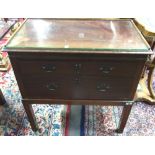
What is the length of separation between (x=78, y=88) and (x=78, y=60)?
0.76 feet

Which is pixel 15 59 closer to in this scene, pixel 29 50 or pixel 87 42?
pixel 29 50

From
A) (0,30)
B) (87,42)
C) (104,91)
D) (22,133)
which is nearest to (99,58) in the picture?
(87,42)

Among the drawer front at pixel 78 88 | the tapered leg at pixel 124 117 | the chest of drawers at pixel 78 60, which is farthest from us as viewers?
the tapered leg at pixel 124 117

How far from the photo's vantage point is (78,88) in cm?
124

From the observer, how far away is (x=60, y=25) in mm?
1346

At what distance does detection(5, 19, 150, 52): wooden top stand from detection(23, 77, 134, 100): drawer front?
22cm

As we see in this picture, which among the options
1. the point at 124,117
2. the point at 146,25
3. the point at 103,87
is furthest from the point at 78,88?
the point at 146,25

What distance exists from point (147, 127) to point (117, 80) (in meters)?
0.68

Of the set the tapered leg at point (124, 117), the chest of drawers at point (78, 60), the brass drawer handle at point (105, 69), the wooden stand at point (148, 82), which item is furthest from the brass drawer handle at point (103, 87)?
the wooden stand at point (148, 82)

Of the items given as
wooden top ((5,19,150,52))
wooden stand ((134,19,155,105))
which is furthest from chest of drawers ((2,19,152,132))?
wooden stand ((134,19,155,105))

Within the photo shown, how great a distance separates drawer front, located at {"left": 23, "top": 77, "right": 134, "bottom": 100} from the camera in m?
1.19

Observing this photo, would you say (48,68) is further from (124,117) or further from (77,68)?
(124,117)

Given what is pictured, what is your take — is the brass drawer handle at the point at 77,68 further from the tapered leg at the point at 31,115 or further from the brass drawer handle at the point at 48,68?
the tapered leg at the point at 31,115

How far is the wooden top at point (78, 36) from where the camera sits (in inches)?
42.2
